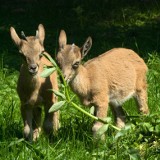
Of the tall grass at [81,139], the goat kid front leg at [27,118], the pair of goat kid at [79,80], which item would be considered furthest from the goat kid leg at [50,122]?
the goat kid front leg at [27,118]

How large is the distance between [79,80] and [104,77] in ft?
1.66

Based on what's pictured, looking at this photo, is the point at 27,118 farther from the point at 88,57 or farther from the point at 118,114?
the point at 88,57

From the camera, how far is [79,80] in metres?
7.89

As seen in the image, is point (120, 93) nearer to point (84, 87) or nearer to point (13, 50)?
point (84, 87)

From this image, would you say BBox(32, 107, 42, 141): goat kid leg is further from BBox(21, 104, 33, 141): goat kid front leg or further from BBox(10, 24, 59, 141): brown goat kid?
BBox(21, 104, 33, 141): goat kid front leg

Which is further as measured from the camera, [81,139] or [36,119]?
[36,119]

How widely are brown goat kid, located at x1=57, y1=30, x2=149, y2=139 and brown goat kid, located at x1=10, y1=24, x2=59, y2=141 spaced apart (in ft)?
0.99

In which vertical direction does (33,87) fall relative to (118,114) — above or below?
above

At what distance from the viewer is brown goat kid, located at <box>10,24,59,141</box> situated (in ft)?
24.3

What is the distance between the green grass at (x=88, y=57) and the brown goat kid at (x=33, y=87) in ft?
0.63

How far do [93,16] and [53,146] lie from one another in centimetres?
890

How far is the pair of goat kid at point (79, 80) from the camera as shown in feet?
24.5

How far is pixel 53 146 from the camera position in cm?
740

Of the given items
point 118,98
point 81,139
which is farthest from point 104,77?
point 81,139
